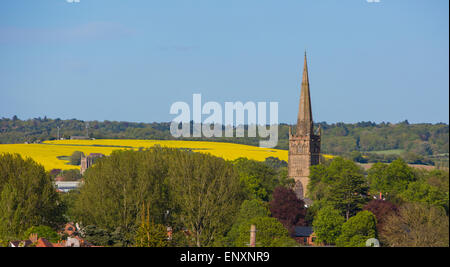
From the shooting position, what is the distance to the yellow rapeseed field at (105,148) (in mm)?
149800

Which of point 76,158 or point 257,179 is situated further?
point 76,158

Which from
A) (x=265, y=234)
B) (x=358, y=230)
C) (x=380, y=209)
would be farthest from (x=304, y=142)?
(x=265, y=234)

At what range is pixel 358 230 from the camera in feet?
257

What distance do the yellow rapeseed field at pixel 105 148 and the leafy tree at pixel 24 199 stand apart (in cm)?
6526

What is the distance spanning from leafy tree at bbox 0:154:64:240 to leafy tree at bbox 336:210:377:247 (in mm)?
23715

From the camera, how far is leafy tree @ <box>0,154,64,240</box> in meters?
69.6

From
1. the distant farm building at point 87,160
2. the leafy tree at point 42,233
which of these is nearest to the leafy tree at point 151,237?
the leafy tree at point 42,233

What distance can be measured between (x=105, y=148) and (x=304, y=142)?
1509 inches

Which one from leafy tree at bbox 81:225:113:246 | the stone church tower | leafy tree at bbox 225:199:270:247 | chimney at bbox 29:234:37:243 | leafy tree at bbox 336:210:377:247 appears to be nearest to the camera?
chimney at bbox 29:234:37:243

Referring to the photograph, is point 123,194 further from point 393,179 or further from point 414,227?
point 393,179

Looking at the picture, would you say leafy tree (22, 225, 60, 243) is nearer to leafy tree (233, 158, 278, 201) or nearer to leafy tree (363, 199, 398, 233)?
leafy tree (233, 158, 278, 201)

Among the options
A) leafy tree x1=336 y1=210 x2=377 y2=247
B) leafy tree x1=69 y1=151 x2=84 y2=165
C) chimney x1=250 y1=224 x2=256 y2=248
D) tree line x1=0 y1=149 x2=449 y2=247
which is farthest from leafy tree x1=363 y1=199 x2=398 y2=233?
leafy tree x1=69 y1=151 x2=84 y2=165

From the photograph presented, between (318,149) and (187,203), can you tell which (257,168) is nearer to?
(187,203)
